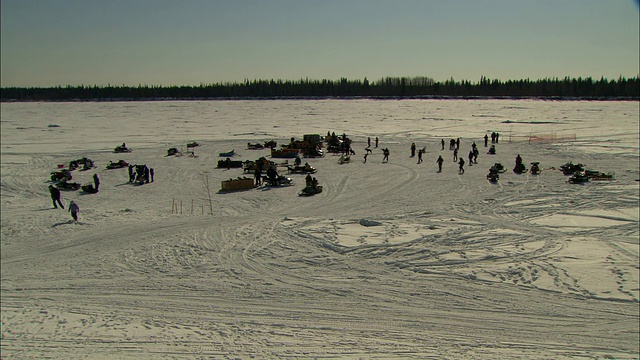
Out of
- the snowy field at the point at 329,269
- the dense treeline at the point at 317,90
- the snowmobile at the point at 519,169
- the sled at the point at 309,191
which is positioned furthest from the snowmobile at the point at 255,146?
the dense treeline at the point at 317,90

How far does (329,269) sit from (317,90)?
134m

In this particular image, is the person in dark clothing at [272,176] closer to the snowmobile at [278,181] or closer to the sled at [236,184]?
the snowmobile at [278,181]

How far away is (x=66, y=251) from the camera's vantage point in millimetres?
12727

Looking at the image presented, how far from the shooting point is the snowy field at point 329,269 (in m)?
8.00

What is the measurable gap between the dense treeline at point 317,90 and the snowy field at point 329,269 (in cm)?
11195

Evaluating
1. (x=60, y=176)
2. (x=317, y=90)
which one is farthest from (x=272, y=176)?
(x=317, y=90)

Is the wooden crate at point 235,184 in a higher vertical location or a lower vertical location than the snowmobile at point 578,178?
lower

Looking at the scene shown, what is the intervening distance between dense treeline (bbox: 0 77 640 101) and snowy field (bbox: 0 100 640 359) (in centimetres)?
11195

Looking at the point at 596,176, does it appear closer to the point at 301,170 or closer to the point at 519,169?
the point at 519,169

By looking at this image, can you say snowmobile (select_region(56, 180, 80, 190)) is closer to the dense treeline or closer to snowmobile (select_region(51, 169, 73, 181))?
snowmobile (select_region(51, 169, 73, 181))

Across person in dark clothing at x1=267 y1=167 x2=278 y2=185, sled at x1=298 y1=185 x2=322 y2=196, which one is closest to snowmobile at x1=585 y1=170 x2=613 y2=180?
sled at x1=298 y1=185 x2=322 y2=196

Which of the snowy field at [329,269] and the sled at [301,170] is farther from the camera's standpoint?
the sled at [301,170]

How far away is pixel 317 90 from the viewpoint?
5581 inches

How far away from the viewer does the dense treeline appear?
402 ft
